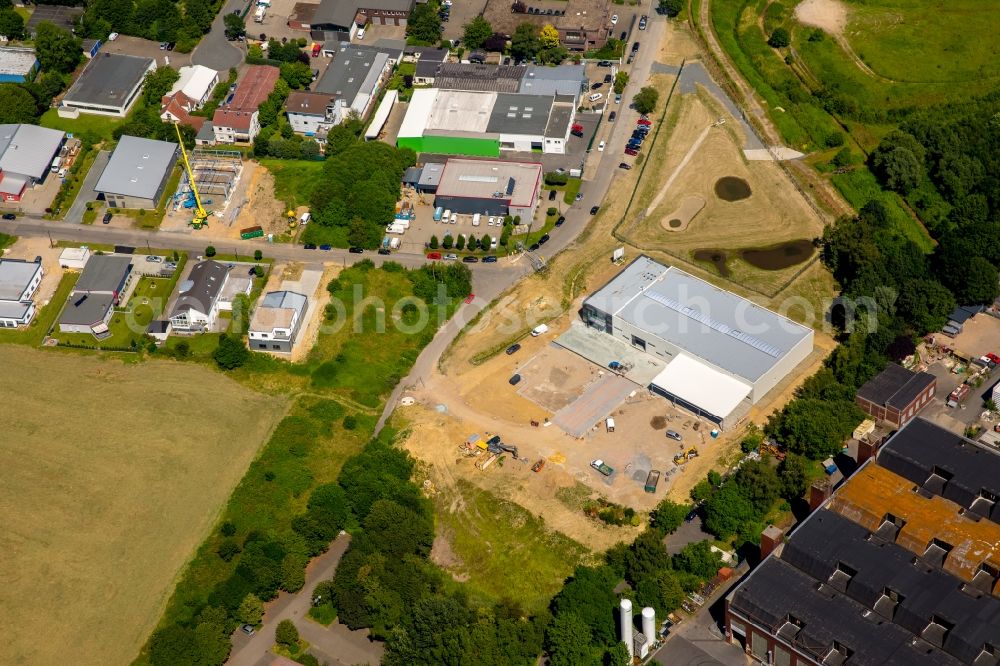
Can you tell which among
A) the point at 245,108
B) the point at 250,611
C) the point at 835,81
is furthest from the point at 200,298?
the point at 835,81

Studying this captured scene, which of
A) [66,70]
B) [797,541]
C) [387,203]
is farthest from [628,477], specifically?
[66,70]

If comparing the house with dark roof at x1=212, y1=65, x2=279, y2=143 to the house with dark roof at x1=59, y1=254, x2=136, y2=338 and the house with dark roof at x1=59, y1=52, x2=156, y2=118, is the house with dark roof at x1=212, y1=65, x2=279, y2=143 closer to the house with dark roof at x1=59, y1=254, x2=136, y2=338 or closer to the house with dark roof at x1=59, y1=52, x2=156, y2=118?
the house with dark roof at x1=59, y1=52, x2=156, y2=118

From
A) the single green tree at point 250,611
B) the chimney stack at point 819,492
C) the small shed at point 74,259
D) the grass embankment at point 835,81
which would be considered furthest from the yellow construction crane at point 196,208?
the chimney stack at point 819,492

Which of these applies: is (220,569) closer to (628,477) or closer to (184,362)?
(184,362)

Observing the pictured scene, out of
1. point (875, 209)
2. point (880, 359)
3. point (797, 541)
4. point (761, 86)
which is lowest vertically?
point (797, 541)

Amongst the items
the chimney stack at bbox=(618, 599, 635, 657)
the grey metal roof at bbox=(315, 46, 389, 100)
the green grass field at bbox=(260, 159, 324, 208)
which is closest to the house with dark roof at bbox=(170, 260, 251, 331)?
the green grass field at bbox=(260, 159, 324, 208)

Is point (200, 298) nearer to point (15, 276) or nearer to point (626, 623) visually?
point (15, 276)
